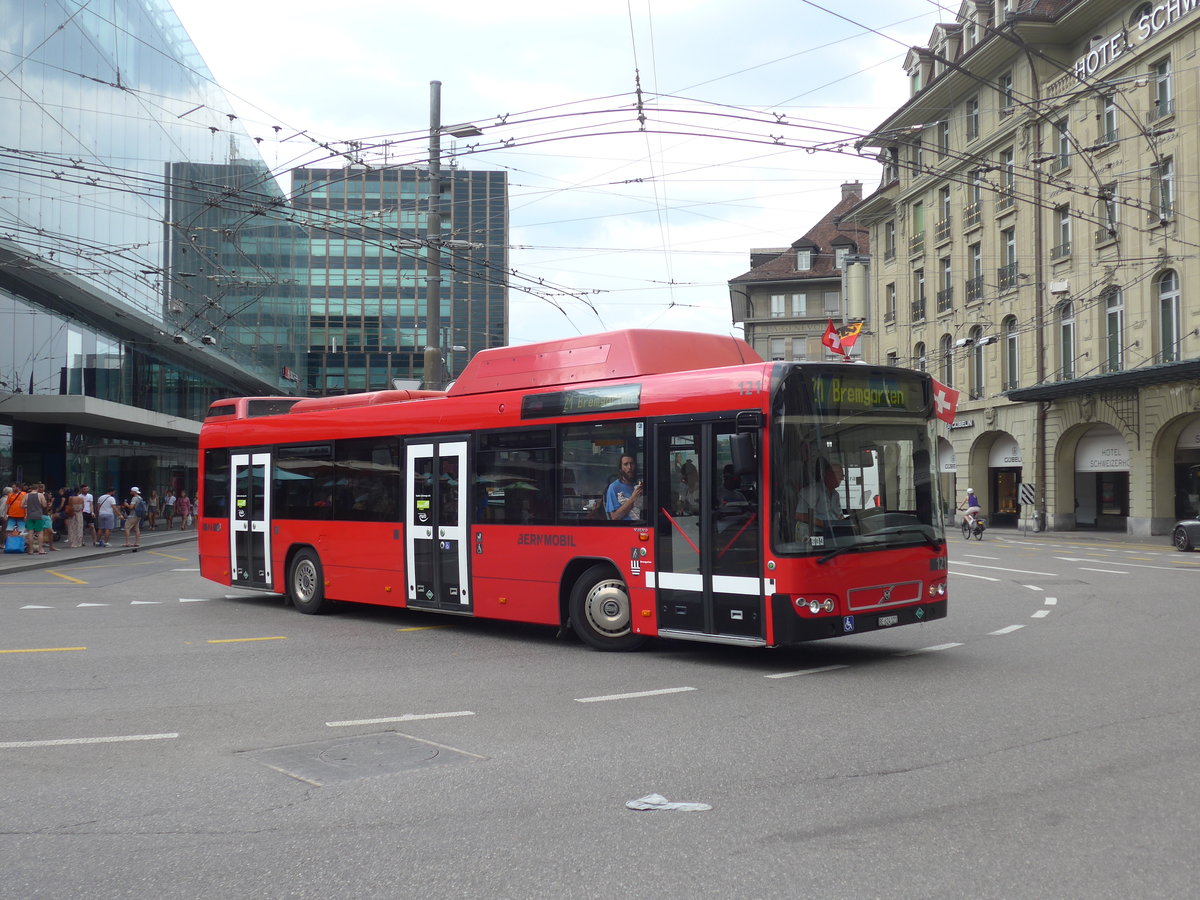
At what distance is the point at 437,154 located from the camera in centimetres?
1923

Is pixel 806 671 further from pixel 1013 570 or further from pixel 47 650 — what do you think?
pixel 1013 570

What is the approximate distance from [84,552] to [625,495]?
23017mm

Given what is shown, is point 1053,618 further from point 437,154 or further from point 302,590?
point 437,154

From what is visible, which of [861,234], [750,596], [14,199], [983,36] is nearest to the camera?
[750,596]

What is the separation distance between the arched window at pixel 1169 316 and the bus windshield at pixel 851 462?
87.7 ft

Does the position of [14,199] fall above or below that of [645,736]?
above

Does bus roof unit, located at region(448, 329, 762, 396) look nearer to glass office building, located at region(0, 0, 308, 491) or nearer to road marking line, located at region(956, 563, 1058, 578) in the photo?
glass office building, located at region(0, 0, 308, 491)

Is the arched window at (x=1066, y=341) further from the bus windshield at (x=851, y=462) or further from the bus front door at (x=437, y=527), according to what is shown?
the bus front door at (x=437, y=527)

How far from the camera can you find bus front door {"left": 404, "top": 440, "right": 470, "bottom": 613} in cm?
1220

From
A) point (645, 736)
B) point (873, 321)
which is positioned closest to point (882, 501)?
point (645, 736)

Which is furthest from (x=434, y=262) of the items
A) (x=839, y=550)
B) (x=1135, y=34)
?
(x=1135, y=34)

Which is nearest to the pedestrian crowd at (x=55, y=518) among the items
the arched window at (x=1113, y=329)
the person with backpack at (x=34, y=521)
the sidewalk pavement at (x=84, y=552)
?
the person with backpack at (x=34, y=521)

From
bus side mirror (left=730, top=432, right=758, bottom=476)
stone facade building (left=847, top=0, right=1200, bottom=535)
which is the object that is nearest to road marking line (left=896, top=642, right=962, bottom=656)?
bus side mirror (left=730, top=432, right=758, bottom=476)

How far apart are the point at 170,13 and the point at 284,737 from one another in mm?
43738
